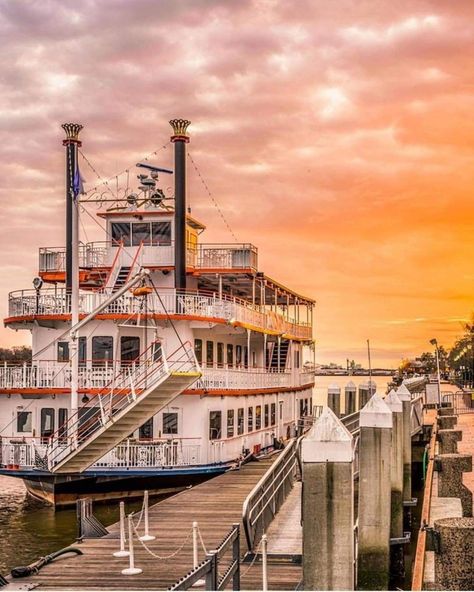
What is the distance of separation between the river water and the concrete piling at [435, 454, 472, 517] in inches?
356

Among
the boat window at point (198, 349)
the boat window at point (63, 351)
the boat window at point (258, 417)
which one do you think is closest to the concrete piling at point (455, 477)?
the boat window at point (198, 349)

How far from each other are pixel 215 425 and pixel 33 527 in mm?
5975

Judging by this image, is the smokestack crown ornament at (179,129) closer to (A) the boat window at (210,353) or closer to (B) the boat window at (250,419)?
(A) the boat window at (210,353)

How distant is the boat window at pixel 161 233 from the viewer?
2895 centimetres

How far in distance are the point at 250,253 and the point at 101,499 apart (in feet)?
32.8

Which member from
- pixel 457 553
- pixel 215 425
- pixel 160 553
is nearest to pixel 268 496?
pixel 160 553

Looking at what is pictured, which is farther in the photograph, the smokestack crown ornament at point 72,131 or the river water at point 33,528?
the smokestack crown ornament at point 72,131

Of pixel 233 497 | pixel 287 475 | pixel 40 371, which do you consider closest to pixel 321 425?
pixel 287 475

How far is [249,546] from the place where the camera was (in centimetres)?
1302

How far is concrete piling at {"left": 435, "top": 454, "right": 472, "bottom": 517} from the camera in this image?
14495 mm

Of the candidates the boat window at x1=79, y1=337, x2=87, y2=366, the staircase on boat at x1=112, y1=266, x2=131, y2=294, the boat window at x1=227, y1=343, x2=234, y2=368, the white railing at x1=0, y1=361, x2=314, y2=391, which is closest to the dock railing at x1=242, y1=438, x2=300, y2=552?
the white railing at x1=0, y1=361, x2=314, y2=391

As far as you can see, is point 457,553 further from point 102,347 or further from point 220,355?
point 220,355

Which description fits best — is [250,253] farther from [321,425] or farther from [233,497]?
[321,425]

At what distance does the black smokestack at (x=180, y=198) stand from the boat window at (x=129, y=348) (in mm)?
3479
